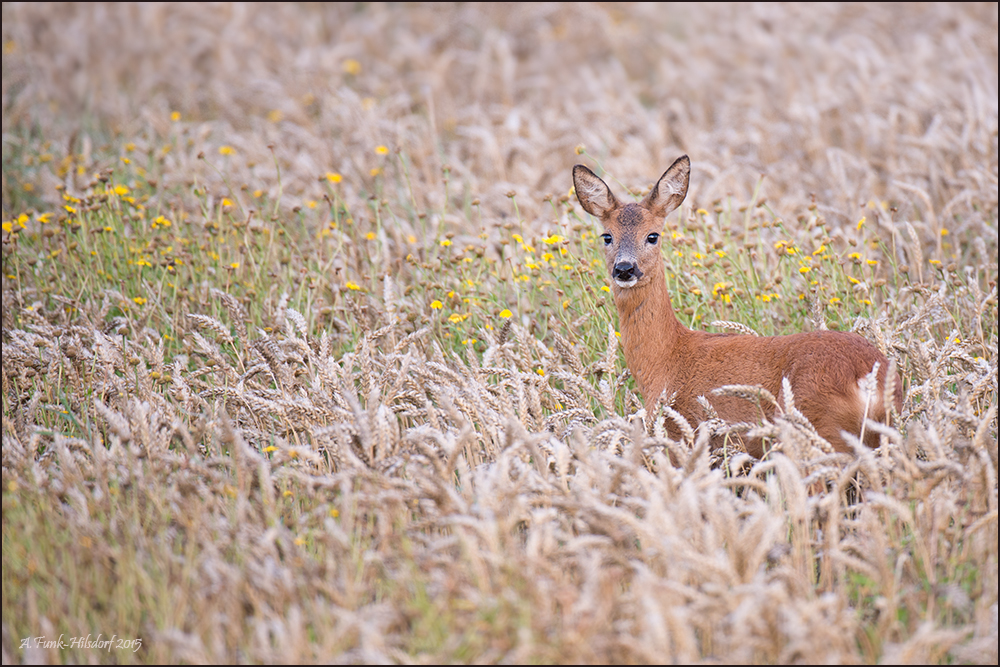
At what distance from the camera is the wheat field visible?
10.2 ft

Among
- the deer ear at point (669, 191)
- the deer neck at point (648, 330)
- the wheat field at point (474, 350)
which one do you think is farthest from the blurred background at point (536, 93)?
the deer neck at point (648, 330)

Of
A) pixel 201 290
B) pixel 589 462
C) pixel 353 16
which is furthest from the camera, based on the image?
pixel 353 16

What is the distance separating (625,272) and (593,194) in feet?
2.21

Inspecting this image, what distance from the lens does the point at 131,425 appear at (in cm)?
439

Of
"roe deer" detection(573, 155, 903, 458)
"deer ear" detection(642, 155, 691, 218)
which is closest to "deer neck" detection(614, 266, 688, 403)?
"roe deer" detection(573, 155, 903, 458)

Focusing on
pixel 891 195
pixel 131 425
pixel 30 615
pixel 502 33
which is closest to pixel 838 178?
pixel 891 195

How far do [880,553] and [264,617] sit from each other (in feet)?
6.80

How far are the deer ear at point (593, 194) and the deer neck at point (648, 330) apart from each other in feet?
1.65

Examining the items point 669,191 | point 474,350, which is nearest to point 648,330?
point 669,191

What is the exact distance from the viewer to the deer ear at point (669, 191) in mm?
5090

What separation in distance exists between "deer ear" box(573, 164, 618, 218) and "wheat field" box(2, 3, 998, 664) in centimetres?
55

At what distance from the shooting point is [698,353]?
16.1 ft

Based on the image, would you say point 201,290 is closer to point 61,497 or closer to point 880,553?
point 61,497

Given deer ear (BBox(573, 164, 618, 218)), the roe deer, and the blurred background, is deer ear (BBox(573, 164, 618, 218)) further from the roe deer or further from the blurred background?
the blurred background
